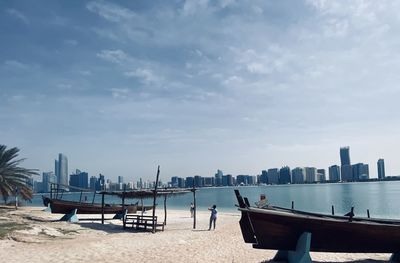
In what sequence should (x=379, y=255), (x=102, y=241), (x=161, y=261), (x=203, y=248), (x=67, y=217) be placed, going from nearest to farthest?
(x=161, y=261) → (x=379, y=255) → (x=203, y=248) → (x=102, y=241) → (x=67, y=217)

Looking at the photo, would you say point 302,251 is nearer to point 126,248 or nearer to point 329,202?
point 126,248

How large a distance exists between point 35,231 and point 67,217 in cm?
828

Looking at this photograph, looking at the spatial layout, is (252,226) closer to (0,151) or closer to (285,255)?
(285,255)

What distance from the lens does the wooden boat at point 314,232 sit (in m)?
10.7

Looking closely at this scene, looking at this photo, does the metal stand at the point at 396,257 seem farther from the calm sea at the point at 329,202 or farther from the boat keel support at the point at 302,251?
the calm sea at the point at 329,202

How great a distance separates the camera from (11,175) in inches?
Answer: 1252

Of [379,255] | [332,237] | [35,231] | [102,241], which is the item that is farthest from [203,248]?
[35,231]

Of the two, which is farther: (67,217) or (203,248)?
(67,217)

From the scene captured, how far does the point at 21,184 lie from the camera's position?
107ft

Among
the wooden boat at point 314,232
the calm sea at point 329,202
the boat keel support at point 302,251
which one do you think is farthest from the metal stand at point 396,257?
the calm sea at point 329,202

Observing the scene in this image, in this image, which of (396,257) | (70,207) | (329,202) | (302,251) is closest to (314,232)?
(302,251)

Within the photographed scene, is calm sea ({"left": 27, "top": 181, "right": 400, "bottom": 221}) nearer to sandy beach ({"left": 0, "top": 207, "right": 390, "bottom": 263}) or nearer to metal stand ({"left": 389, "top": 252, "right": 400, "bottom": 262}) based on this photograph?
sandy beach ({"left": 0, "top": 207, "right": 390, "bottom": 263})

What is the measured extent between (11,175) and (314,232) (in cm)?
2846

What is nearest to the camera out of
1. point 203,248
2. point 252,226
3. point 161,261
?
point 252,226
